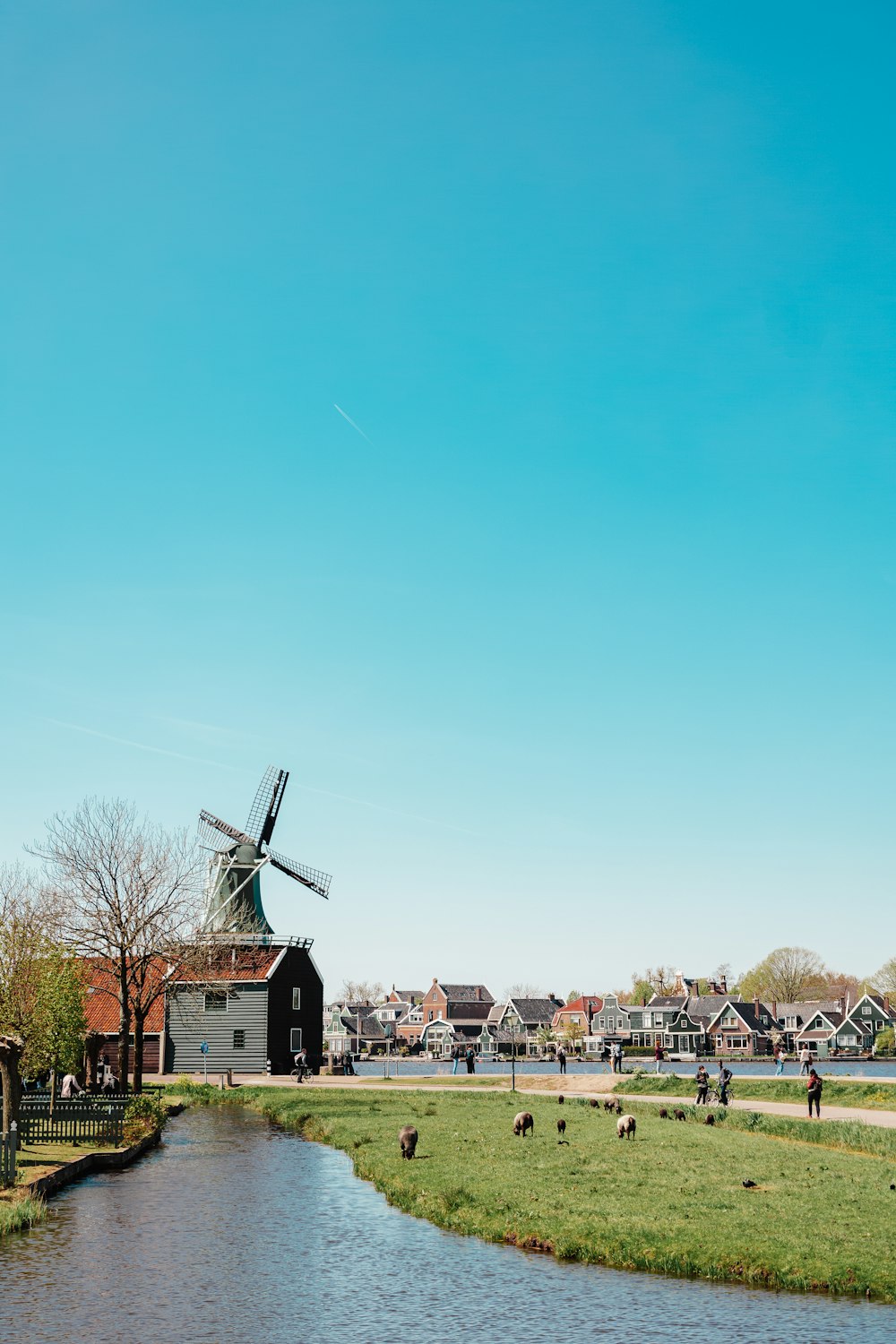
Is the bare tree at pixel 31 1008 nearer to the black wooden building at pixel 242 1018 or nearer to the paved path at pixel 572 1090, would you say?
the paved path at pixel 572 1090

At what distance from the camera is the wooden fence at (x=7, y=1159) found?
26484 millimetres

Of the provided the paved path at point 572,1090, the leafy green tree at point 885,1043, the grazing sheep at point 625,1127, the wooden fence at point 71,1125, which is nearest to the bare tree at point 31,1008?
the wooden fence at point 71,1125

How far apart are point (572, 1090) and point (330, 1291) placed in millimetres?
49195

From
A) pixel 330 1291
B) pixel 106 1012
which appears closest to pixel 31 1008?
pixel 330 1291

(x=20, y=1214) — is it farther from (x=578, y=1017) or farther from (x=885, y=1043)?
(x=578, y=1017)

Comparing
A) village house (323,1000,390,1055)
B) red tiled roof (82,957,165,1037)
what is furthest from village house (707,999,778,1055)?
red tiled roof (82,957,165,1037)

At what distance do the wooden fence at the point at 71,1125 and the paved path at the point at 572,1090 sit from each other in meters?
22.7

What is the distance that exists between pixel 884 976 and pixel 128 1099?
548ft

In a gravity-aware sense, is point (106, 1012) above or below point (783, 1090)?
above

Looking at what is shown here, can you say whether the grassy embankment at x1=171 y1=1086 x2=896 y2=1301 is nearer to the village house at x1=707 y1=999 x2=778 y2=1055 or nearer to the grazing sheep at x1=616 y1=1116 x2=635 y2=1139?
the grazing sheep at x1=616 y1=1116 x2=635 y2=1139

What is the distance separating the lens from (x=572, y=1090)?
65.7 meters

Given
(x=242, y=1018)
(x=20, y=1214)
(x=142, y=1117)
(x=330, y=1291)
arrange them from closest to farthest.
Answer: (x=330, y=1291) < (x=20, y=1214) < (x=142, y=1117) < (x=242, y=1018)

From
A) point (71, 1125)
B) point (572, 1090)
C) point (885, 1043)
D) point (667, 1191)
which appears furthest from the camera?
point (885, 1043)

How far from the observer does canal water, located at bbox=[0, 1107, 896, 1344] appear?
16359mm
